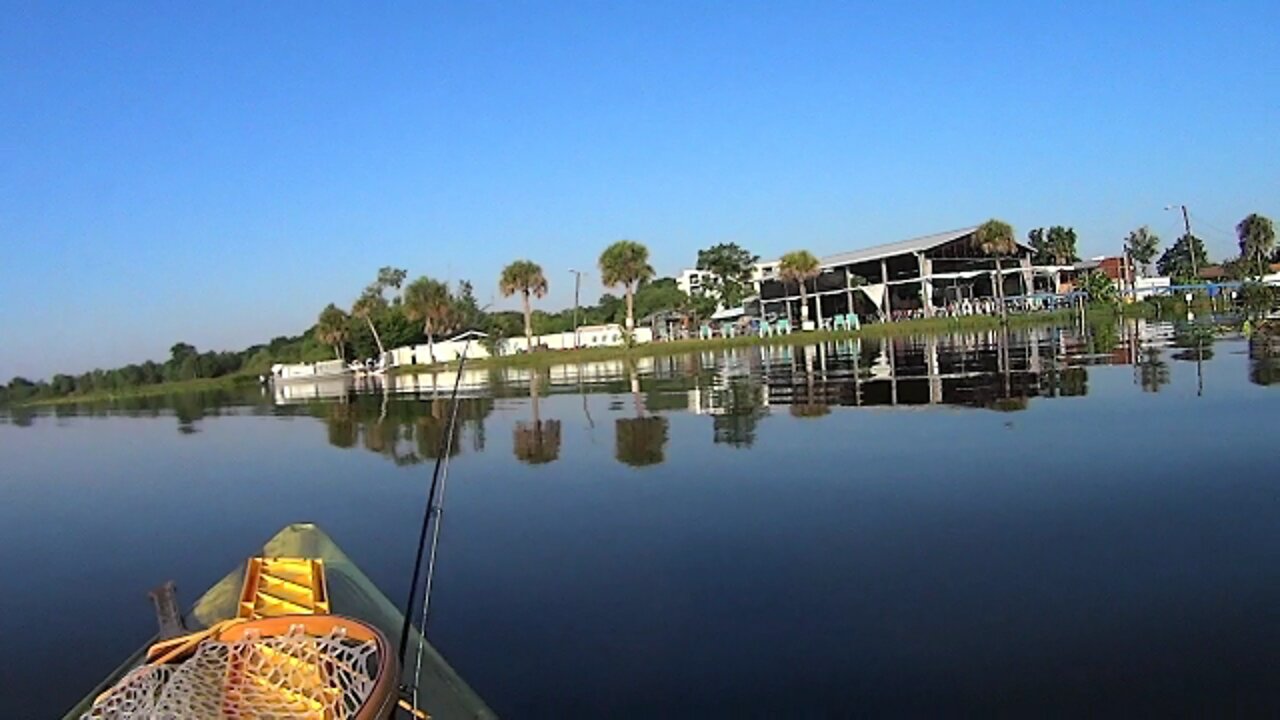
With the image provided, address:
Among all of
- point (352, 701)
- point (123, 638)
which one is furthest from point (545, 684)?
point (123, 638)

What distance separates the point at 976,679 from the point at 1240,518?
5.14 metres

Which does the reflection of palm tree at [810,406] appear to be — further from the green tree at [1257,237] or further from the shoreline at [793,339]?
the green tree at [1257,237]

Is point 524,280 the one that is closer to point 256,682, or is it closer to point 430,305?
point 430,305

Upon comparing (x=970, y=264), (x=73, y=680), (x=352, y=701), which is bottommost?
(x=73, y=680)

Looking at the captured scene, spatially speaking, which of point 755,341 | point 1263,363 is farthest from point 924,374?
point 755,341

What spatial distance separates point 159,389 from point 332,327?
19.5 meters

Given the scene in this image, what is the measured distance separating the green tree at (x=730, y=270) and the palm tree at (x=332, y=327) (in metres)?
36.8

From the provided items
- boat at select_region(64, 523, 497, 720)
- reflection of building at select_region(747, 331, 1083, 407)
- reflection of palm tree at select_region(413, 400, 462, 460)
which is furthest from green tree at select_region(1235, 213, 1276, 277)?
boat at select_region(64, 523, 497, 720)

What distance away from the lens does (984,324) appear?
201 feet

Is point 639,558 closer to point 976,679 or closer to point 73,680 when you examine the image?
point 976,679

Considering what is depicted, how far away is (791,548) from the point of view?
10438mm

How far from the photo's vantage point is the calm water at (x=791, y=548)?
6.84 m

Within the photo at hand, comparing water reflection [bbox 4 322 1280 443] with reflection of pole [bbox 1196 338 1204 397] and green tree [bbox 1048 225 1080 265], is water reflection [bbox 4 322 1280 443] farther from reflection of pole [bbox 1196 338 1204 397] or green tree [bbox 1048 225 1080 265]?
green tree [bbox 1048 225 1080 265]

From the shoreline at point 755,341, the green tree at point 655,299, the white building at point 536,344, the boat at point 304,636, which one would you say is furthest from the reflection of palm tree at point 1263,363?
the green tree at point 655,299
